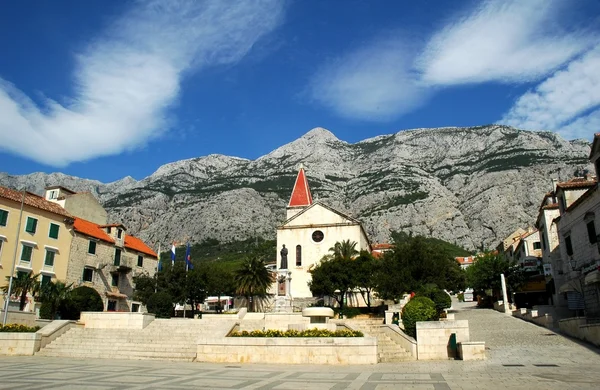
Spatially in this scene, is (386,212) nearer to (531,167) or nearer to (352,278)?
(531,167)

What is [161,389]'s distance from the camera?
9.18m

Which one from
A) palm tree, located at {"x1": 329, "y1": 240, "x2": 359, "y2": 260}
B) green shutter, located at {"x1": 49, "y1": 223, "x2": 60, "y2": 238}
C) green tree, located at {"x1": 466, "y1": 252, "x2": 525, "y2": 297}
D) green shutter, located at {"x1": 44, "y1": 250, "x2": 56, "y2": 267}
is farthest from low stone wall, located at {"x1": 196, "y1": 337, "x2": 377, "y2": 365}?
palm tree, located at {"x1": 329, "y1": 240, "x2": 359, "y2": 260}

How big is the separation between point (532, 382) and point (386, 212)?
304 feet

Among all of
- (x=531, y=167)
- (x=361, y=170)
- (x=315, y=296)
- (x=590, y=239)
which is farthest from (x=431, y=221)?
(x=590, y=239)

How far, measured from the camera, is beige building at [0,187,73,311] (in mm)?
28781

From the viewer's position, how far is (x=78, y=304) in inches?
1039


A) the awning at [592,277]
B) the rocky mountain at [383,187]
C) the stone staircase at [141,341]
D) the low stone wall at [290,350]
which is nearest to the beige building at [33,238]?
the stone staircase at [141,341]

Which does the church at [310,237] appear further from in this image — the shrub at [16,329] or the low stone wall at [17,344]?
the low stone wall at [17,344]

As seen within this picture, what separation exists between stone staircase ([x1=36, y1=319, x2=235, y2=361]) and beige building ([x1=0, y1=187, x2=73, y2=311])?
30.5ft

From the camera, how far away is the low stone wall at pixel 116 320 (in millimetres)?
22344

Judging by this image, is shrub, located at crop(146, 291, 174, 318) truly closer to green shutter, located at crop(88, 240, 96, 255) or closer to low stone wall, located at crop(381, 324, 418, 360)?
green shutter, located at crop(88, 240, 96, 255)

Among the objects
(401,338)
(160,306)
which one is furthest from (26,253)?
(401,338)

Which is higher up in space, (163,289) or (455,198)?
(455,198)

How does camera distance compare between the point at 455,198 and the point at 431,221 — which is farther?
the point at 455,198
